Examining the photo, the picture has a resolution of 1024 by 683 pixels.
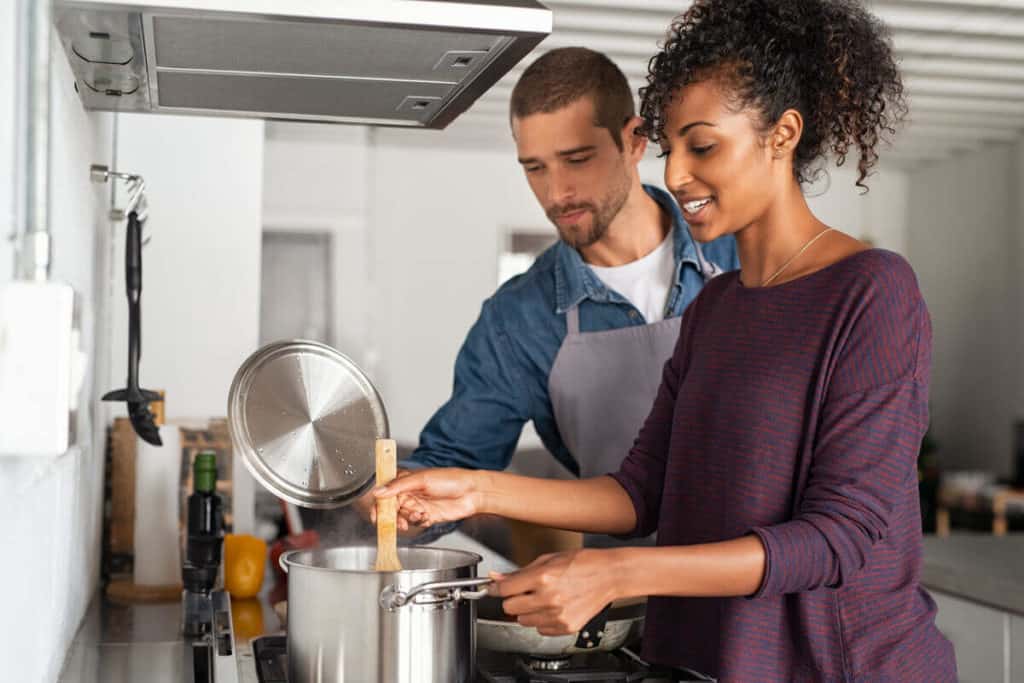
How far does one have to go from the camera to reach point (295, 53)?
55.6 inches

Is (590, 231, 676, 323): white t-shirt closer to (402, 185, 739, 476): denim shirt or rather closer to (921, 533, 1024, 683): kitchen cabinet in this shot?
(402, 185, 739, 476): denim shirt

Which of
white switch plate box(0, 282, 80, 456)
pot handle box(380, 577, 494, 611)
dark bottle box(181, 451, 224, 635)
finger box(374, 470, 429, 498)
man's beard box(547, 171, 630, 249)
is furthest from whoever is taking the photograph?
man's beard box(547, 171, 630, 249)

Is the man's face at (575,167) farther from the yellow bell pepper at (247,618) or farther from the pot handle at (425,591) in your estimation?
the pot handle at (425,591)

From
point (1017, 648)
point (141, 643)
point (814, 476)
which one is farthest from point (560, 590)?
point (1017, 648)

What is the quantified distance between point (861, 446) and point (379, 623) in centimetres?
55

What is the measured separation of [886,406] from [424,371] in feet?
21.9

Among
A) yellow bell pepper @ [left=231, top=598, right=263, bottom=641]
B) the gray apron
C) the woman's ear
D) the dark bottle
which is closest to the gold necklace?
the woman's ear

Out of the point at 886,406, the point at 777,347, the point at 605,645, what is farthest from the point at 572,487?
the point at 886,406

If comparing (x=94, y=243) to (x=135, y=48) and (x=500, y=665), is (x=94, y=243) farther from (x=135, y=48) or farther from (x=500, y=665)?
(x=500, y=665)

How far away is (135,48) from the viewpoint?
1.40 m

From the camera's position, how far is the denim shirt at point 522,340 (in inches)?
83.0

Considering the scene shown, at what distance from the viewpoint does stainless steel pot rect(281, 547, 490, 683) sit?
1.15 meters

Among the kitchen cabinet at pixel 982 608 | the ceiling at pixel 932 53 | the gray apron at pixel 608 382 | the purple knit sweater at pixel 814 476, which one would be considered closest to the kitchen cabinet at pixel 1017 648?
the kitchen cabinet at pixel 982 608

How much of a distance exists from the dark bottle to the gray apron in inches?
25.1
